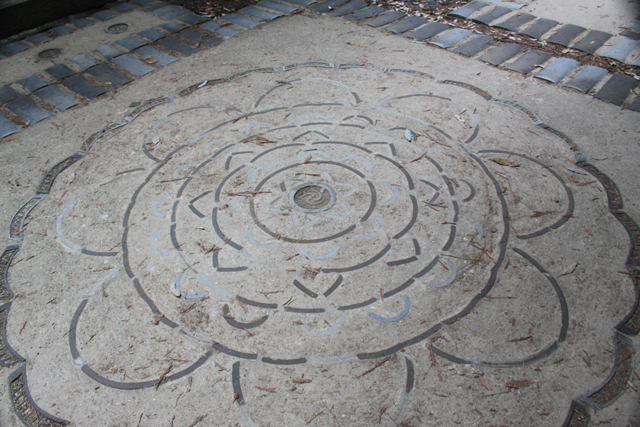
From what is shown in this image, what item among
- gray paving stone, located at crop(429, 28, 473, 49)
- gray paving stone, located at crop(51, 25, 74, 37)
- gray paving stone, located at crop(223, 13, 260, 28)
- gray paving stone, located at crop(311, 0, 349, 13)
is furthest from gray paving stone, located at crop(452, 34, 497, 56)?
gray paving stone, located at crop(51, 25, 74, 37)

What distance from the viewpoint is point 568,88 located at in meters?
4.16

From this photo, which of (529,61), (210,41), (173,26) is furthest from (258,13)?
(529,61)

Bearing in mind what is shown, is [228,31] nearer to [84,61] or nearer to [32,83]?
[84,61]

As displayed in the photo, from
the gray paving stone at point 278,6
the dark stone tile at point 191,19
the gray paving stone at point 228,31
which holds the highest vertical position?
the gray paving stone at point 278,6

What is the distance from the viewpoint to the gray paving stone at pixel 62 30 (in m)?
5.55


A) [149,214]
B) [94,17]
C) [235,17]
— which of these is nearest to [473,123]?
[149,214]

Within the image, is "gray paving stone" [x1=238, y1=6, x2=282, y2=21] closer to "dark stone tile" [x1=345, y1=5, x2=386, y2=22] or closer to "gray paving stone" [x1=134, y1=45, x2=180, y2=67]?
"dark stone tile" [x1=345, y1=5, x2=386, y2=22]

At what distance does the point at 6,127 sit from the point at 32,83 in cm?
84

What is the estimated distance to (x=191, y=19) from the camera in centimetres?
571

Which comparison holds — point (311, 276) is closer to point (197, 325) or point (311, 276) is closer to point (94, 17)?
point (197, 325)

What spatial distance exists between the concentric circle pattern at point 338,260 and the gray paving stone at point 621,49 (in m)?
1.63

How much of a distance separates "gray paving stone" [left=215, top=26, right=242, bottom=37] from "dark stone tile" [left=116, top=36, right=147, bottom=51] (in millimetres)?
949

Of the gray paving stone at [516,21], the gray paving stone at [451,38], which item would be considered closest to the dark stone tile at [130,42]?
the gray paving stone at [451,38]

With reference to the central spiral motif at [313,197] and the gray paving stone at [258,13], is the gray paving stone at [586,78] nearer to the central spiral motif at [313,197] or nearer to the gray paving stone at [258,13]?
the central spiral motif at [313,197]
